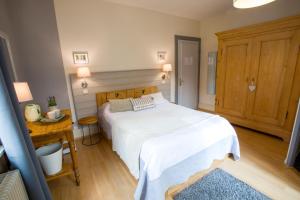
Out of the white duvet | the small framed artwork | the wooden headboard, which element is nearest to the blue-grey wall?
the small framed artwork

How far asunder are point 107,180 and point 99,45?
244cm

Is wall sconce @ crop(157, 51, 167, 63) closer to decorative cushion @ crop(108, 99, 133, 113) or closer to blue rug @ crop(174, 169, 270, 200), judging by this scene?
decorative cushion @ crop(108, 99, 133, 113)

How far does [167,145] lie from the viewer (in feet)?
5.15

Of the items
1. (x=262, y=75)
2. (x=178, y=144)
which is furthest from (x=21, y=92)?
(x=262, y=75)

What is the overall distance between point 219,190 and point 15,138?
200 centimetres

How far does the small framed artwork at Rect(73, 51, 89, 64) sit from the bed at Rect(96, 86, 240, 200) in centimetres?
126

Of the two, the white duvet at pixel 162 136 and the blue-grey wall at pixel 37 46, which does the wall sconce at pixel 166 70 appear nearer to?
the white duvet at pixel 162 136

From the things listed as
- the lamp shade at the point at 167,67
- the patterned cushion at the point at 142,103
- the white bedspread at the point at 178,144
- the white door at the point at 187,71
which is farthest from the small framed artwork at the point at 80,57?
the white door at the point at 187,71

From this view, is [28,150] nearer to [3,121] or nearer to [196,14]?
[3,121]

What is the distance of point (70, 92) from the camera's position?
281 centimetres

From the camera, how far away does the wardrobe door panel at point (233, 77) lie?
9.87 feet

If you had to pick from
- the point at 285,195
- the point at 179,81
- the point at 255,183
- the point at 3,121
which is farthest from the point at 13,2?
the point at 285,195

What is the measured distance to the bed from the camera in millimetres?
1482

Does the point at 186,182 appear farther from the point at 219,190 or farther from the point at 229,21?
the point at 229,21
